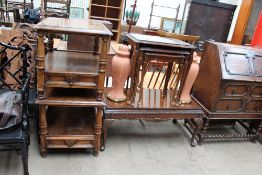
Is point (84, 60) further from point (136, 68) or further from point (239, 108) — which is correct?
point (239, 108)

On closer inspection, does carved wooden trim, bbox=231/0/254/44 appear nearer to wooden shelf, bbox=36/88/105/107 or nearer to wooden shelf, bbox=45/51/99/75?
wooden shelf, bbox=45/51/99/75

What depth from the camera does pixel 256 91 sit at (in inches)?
88.6

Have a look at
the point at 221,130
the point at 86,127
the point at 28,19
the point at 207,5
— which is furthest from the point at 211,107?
the point at 28,19

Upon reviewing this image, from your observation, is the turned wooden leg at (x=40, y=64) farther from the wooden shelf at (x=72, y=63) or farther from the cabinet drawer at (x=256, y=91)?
the cabinet drawer at (x=256, y=91)

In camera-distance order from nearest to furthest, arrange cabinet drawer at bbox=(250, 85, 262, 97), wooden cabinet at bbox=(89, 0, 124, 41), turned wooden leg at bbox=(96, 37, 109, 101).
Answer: turned wooden leg at bbox=(96, 37, 109, 101) → cabinet drawer at bbox=(250, 85, 262, 97) → wooden cabinet at bbox=(89, 0, 124, 41)

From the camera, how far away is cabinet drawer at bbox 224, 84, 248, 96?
2.12 m

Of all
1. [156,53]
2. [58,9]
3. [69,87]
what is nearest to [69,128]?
[69,87]

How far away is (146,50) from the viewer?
181cm

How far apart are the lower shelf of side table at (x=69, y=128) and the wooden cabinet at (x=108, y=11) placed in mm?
3593

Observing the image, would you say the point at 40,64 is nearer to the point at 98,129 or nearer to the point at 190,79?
the point at 98,129

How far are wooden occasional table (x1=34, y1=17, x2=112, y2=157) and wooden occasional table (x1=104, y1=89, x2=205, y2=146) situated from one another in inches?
6.8

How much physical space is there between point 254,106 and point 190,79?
0.76 metres

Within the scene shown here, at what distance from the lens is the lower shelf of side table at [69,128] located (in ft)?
6.00

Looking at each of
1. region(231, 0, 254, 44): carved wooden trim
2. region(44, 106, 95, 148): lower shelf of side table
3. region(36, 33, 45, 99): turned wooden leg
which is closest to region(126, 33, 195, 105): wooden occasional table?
region(44, 106, 95, 148): lower shelf of side table
